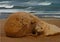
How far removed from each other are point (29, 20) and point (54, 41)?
0.18 metres

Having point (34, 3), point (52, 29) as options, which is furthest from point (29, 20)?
point (34, 3)

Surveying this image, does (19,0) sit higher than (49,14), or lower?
higher

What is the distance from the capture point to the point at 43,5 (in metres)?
1.38

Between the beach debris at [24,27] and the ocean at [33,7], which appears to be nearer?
the beach debris at [24,27]

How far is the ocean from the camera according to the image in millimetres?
1379

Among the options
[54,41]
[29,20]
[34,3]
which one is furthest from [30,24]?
[34,3]

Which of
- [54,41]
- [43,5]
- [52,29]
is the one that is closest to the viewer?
[54,41]

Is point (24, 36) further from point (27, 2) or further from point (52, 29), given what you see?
point (27, 2)

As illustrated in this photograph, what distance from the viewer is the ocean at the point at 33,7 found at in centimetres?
138

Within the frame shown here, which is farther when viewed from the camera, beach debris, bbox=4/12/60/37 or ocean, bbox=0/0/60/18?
ocean, bbox=0/0/60/18

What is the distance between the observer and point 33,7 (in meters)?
1.39

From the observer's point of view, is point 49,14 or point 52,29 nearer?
point 52,29

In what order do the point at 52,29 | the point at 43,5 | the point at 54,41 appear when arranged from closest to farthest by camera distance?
the point at 54,41, the point at 52,29, the point at 43,5

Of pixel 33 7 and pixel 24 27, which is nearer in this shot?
pixel 24 27
